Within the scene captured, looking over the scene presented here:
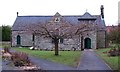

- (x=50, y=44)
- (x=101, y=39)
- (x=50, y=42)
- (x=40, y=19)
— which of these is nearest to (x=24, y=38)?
(x=40, y=19)

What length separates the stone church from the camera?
5425 cm

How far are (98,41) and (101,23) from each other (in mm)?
3593

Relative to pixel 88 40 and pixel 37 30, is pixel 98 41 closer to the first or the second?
pixel 88 40

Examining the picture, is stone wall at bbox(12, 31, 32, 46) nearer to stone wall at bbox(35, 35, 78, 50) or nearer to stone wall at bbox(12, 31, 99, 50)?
stone wall at bbox(12, 31, 99, 50)

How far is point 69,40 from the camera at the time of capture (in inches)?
2153

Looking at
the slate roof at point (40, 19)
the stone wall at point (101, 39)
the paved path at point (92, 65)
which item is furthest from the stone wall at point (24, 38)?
the paved path at point (92, 65)

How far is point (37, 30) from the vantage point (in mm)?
36406

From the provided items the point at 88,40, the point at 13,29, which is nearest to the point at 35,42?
the point at 13,29

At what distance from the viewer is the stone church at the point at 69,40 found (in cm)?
5425

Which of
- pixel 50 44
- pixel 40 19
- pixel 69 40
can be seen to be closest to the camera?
pixel 69 40

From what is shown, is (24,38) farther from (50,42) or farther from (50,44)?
(50,44)

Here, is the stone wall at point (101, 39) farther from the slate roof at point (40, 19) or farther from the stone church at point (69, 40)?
the slate roof at point (40, 19)

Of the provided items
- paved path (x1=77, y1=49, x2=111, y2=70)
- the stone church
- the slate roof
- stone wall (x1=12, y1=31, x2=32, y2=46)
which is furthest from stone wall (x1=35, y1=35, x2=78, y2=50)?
paved path (x1=77, y1=49, x2=111, y2=70)

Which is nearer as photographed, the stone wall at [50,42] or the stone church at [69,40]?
the stone wall at [50,42]
